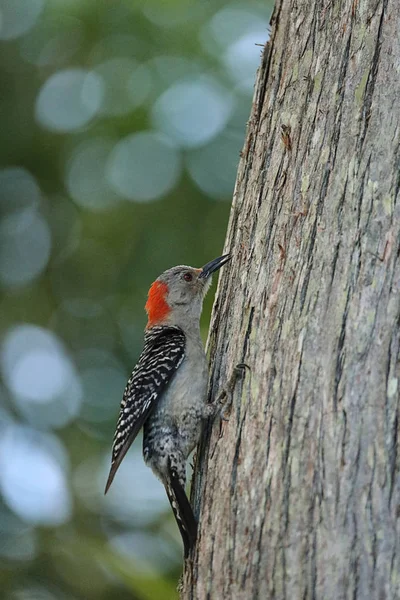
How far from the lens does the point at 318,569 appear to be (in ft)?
9.35

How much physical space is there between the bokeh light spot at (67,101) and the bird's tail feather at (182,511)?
5365 millimetres

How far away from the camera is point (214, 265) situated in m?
5.34

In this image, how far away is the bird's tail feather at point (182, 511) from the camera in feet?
12.1

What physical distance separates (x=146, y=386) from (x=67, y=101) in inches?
196

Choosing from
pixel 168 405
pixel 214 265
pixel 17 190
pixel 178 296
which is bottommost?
pixel 168 405

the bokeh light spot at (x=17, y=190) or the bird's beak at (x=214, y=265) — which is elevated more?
the bokeh light spot at (x=17, y=190)

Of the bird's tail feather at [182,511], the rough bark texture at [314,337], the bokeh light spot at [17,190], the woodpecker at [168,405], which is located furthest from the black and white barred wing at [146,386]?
the bokeh light spot at [17,190]

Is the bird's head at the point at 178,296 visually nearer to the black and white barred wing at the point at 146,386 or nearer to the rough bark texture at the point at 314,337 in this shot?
the black and white barred wing at the point at 146,386

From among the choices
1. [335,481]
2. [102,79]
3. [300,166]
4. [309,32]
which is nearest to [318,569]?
[335,481]

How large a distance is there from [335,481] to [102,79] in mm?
7122

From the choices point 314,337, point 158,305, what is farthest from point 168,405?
point 314,337

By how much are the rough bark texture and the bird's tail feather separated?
116 millimetres

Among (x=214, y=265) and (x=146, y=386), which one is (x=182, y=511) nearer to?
(x=146, y=386)

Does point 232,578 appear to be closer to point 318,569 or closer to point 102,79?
point 318,569
